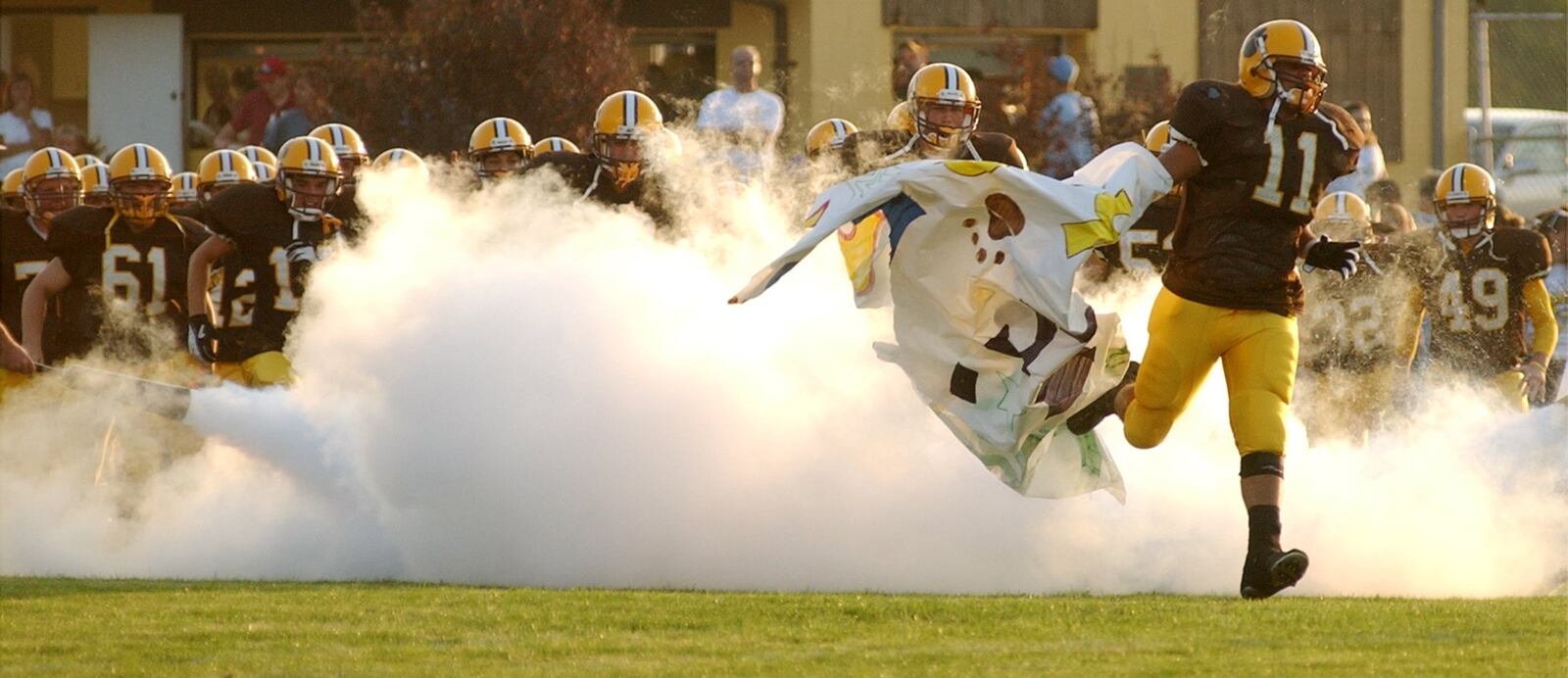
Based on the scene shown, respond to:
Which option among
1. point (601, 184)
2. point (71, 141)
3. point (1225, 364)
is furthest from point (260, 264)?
point (71, 141)

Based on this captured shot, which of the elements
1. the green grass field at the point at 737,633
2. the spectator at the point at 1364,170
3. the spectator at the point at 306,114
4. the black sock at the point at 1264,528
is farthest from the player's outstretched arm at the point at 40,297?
the spectator at the point at 1364,170

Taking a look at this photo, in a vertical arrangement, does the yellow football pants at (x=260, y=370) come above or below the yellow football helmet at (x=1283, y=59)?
below

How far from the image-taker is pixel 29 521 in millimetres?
9164

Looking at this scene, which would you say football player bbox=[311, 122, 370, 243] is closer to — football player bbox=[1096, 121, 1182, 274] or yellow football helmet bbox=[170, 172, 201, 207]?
yellow football helmet bbox=[170, 172, 201, 207]


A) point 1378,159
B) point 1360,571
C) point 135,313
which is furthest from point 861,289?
point 1378,159

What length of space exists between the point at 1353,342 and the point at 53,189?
19.7 feet

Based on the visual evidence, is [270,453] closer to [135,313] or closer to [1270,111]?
[135,313]

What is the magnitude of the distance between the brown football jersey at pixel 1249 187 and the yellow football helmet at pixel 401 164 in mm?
4103

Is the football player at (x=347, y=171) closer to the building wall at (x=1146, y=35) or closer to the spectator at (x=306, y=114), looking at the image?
the spectator at (x=306, y=114)

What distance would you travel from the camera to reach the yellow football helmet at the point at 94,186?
1171 cm

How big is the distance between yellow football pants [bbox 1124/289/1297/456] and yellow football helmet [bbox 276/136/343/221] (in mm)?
4082

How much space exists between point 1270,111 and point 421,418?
2.99 metres

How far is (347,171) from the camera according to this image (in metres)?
11.3

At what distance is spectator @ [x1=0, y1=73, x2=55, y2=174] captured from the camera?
14.9 m
